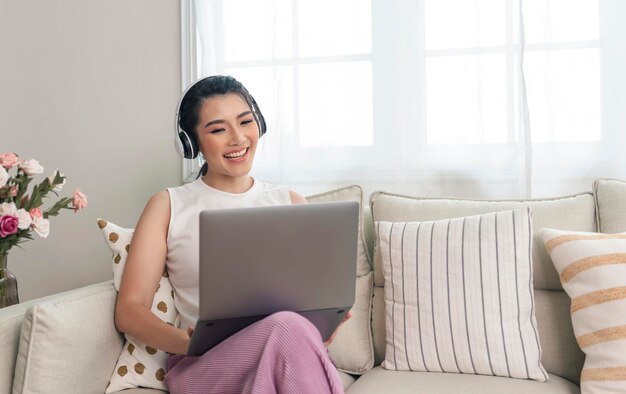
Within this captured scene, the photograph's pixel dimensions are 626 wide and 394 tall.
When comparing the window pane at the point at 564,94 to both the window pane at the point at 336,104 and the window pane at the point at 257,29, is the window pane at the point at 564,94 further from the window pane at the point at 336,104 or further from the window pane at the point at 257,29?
the window pane at the point at 257,29

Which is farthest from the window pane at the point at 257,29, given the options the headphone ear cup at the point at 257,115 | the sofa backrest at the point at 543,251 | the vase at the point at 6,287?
the vase at the point at 6,287

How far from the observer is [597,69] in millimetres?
2195

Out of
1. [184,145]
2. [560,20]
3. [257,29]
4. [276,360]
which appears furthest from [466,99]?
[276,360]

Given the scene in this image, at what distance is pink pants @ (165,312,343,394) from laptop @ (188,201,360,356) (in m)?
0.04

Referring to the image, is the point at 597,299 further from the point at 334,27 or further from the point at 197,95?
the point at 334,27

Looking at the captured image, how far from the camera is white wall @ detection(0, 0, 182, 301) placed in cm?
262

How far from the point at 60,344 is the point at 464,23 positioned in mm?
1609

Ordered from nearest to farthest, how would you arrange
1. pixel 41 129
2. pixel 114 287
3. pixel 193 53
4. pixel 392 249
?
pixel 114 287, pixel 392 249, pixel 193 53, pixel 41 129

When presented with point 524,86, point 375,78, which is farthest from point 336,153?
point 524,86

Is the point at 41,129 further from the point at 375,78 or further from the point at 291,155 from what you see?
the point at 375,78

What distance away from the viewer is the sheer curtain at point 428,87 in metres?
2.20

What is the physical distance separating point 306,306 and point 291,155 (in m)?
1.16

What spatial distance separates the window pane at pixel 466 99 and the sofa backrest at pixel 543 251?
15.1 inches

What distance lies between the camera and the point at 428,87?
235 centimetres
